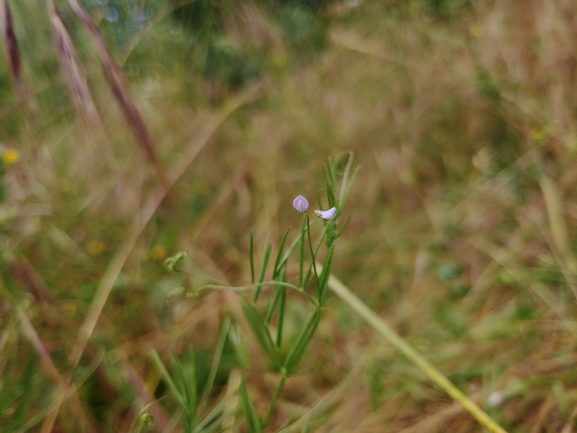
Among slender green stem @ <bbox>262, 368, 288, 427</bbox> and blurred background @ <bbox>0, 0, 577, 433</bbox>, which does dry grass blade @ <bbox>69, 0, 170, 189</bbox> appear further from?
slender green stem @ <bbox>262, 368, 288, 427</bbox>

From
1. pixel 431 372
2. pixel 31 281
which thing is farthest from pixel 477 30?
pixel 31 281

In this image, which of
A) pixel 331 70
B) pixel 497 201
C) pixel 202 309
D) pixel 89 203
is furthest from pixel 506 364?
pixel 331 70

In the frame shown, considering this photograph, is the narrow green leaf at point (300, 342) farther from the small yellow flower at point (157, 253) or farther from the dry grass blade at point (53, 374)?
the small yellow flower at point (157, 253)

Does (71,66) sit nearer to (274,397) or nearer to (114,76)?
(114,76)

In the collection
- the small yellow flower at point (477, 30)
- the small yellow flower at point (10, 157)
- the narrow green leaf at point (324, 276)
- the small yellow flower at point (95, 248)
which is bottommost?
the small yellow flower at point (95, 248)

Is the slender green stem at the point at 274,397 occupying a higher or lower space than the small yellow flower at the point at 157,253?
higher

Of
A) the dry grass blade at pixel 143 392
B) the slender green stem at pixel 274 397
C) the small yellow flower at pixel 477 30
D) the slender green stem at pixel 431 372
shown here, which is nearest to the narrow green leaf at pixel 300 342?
the slender green stem at pixel 274 397

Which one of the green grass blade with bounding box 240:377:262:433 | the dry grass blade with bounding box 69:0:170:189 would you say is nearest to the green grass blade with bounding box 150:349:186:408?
the green grass blade with bounding box 240:377:262:433
